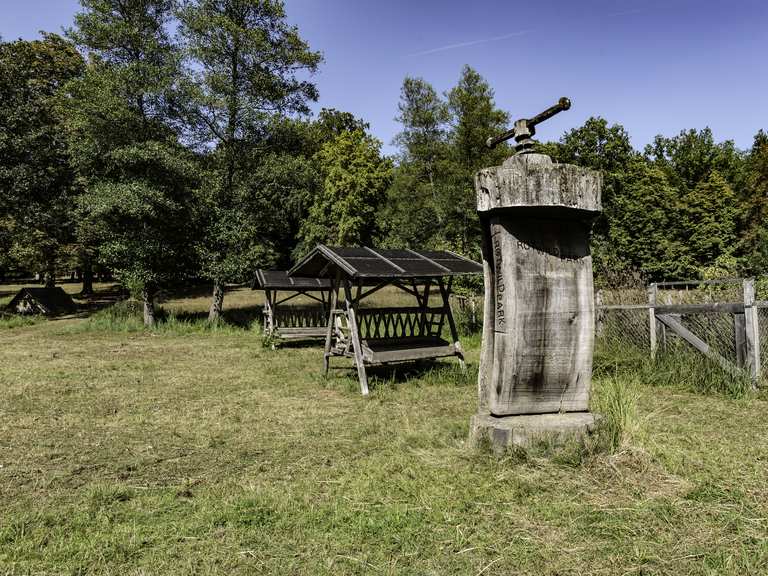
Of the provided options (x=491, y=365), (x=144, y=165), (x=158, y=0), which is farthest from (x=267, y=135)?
(x=491, y=365)

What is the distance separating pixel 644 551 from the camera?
9.84 feet

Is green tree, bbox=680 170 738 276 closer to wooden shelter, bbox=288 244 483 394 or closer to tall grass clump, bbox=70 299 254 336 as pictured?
wooden shelter, bbox=288 244 483 394

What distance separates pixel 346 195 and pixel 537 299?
3365cm

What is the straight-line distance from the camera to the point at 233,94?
61.7ft

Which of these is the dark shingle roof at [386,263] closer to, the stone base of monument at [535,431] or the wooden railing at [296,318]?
the stone base of monument at [535,431]

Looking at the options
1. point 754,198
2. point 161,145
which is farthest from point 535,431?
point 754,198

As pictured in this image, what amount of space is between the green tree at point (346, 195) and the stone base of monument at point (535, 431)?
1252 inches

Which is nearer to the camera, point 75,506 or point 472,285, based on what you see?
point 75,506

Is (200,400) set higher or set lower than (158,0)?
lower

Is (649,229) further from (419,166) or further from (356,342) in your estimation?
(356,342)

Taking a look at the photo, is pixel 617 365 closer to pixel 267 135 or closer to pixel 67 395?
pixel 67 395

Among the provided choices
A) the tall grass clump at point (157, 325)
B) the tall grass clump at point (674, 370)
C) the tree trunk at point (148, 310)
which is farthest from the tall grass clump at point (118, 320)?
the tall grass clump at point (674, 370)

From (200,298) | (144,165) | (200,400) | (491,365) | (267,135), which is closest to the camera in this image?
(491,365)

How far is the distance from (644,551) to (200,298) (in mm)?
30014
